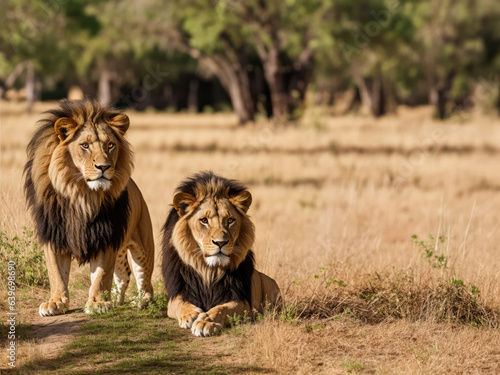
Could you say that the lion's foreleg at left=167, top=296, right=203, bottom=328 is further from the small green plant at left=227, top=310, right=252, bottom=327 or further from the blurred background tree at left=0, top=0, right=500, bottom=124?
the blurred background tree at left=0, top=0, right=500, bottom=124

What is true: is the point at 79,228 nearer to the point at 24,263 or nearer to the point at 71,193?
the point at 71,193

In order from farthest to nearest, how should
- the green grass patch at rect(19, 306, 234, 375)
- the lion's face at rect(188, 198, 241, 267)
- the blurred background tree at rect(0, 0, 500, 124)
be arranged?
the blurred background tree at rect(0, 0, 500, 124), the lion's face at rect(188, 198, 241, 267), the green grass patch at rect(19, 306, 234, 375)

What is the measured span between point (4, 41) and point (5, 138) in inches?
218

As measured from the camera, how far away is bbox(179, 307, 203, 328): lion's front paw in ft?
17.9

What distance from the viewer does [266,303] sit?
19.4 feet

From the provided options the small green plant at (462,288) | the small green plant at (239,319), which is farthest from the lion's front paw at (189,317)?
the small green plant at (462,288)

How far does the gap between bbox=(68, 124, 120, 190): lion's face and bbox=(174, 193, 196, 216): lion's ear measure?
0.51 metres

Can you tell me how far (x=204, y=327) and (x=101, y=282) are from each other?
3.27 feet

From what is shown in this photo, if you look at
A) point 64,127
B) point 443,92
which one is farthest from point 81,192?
point 443,92

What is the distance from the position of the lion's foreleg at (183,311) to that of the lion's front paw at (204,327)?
101mm

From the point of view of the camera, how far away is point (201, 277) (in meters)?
5.47

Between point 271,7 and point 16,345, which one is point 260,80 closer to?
point 271,7

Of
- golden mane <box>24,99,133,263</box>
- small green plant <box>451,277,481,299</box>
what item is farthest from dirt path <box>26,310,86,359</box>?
small green plant <box>451,277,481,299</box>

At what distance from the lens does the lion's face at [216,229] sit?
17.1 ft
